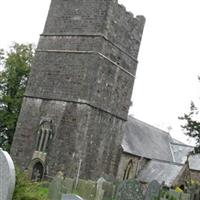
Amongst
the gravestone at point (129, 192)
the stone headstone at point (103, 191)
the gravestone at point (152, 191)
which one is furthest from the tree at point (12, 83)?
the gravestone at point (129, 192)

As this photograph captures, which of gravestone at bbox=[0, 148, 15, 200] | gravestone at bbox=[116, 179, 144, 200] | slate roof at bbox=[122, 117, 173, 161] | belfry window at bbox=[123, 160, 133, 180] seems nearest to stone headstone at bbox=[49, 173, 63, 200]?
gravestone at bbox=[116, 179, 144, 200]

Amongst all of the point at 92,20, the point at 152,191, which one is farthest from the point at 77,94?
the point at 152,191

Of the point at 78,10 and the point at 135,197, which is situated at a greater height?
the point at 78,10

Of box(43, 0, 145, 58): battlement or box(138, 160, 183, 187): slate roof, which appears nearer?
box(43, 0, 145, 58): battlement

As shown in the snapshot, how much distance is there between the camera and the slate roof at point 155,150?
3306cm

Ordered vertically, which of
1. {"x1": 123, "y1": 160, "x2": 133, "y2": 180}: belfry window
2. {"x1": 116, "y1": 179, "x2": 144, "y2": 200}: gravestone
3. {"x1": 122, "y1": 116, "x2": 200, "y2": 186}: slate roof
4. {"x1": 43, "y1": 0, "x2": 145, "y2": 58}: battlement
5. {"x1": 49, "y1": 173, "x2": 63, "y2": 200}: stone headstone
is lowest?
{"x1": 49, "y1": 173, "x2": 63, "y2": 200}: stone headstone

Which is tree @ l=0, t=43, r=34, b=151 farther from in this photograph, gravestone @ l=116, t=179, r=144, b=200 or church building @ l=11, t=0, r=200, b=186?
gravestone @ l=116, t=179, r=144, b=200

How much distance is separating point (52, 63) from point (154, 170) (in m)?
11.7

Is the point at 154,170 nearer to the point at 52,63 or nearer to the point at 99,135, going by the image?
the point at 99,135

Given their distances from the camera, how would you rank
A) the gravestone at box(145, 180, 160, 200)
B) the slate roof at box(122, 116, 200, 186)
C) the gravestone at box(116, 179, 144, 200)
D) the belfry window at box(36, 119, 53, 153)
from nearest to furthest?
the gravestone at box(116, 179, 144, 200) → the gravestone at box(145, 180, 160, 200) → the belfry window at box(36, 119, 53, 153) → the slate roof at box(122, 116, 200, 186)

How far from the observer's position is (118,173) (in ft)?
102

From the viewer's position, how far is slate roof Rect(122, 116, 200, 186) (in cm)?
3306

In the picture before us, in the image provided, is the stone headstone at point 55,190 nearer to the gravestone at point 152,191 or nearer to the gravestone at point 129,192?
the gravestone at point 152,191

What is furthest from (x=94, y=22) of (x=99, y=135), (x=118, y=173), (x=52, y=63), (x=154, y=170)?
(x=154, y=170)
